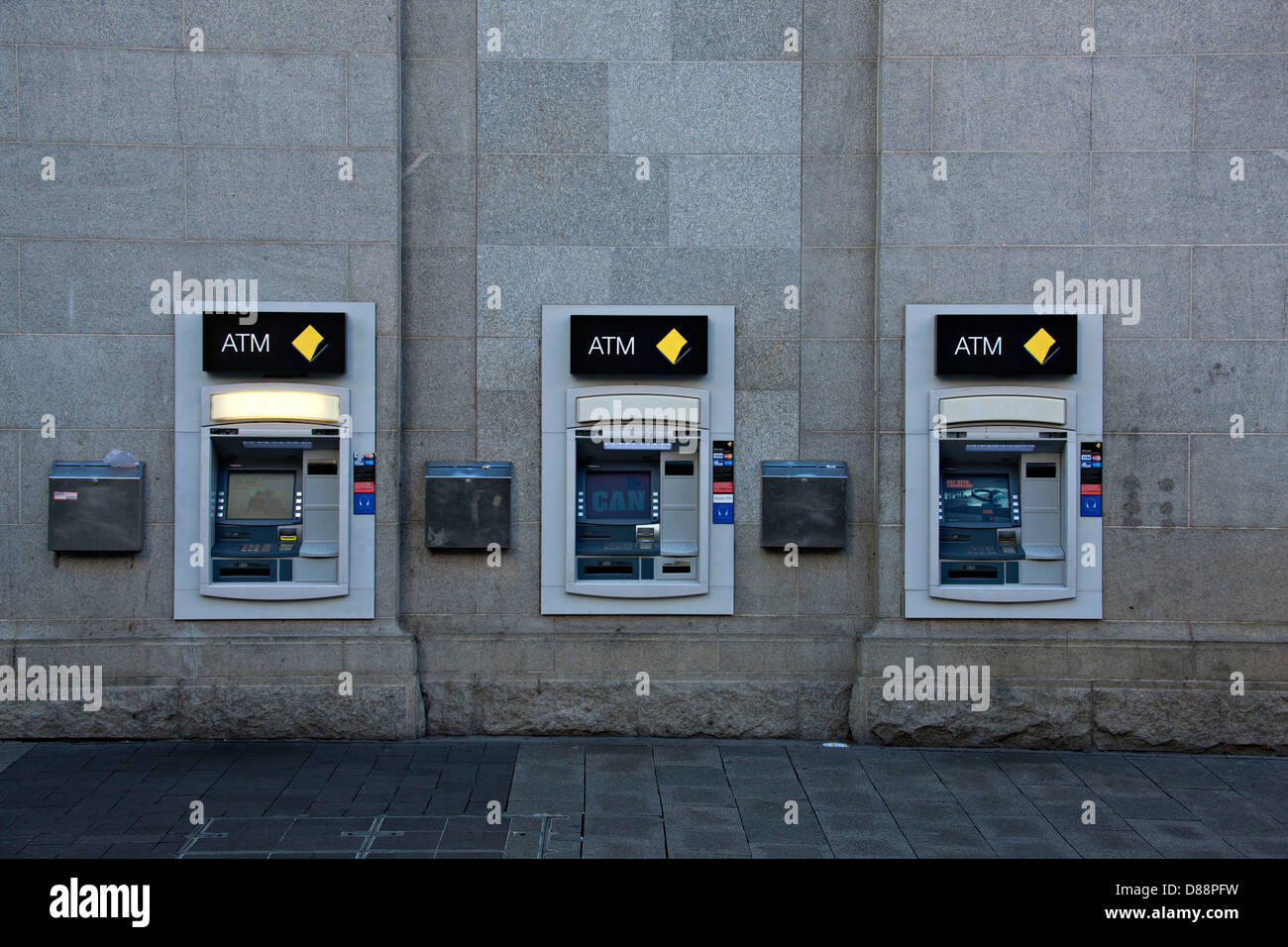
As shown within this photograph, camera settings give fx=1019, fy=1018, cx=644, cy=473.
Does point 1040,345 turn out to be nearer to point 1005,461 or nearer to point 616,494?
point 1005,461

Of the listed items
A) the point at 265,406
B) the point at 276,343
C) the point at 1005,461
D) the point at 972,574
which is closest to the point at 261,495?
the point at 265,406

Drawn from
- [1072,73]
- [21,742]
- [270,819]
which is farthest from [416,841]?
[1072,73]

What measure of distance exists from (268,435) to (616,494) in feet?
8.48

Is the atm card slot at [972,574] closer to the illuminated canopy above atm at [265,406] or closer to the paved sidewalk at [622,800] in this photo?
the paved sidewalk at [622,800]

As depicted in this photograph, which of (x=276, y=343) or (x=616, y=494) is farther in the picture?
(x=616, y=494)

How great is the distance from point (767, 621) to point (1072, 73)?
4663 mm

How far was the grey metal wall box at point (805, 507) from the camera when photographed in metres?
7.63

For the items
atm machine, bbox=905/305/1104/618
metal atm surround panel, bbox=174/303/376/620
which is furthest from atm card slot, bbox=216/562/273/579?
atm machine, bbox=905/305/1104/618

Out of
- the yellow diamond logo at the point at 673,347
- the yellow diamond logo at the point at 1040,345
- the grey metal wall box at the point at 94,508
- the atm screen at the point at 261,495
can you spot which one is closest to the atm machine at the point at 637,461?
the yellow diamond logo at the point at 673,347

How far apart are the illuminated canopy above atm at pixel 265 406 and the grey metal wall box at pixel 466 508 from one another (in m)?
0.98

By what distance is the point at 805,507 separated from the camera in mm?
7641

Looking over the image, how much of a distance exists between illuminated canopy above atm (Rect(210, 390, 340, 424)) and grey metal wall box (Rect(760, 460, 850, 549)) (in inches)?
134

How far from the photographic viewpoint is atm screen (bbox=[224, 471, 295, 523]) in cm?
754

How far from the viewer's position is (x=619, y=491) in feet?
25.3
